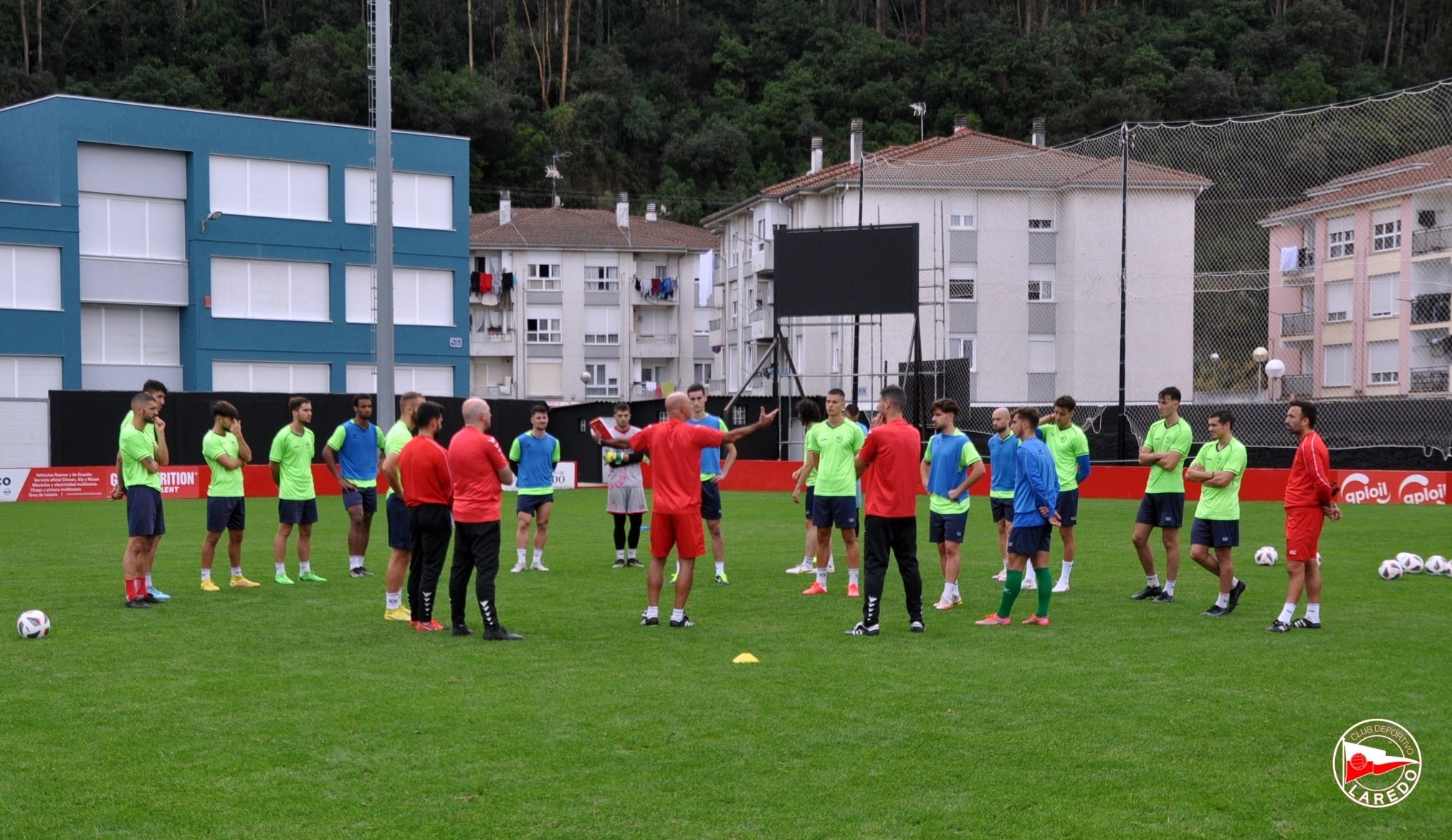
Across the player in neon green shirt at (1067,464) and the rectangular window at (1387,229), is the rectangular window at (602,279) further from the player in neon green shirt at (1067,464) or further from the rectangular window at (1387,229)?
the player in neon green shirt at (1067,464)

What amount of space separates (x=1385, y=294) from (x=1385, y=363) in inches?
58.5

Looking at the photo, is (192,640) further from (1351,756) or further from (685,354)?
(685,354)

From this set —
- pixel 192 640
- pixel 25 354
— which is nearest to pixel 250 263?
pixel 25 354

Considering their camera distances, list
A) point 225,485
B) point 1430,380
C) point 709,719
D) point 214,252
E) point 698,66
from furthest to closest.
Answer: point 698,66 < point 214,252 < point 1430,380 < point 225,485 < point 709,719

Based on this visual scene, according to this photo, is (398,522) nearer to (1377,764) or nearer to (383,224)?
(383,224)

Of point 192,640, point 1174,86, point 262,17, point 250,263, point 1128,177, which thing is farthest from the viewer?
point 262,17

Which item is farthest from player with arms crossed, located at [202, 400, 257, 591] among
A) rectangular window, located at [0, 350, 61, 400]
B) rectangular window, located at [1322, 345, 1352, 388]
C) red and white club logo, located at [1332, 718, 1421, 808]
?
rectangular window, located at [0, 350, 61, 400]

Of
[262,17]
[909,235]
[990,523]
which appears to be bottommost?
[990,523]

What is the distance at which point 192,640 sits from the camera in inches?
417

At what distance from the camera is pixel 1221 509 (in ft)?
39.5

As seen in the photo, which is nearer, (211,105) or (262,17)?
(211,105)

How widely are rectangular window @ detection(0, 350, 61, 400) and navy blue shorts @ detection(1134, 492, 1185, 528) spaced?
3444 centimetres

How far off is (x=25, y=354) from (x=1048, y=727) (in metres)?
38.3

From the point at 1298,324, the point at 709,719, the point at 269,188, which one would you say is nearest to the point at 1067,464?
the point at 709,719
